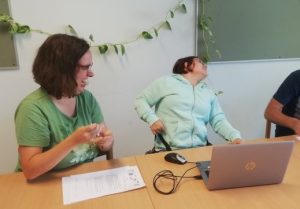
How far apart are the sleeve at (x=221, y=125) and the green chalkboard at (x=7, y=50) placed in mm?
1526

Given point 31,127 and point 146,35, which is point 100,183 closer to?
point 31,127

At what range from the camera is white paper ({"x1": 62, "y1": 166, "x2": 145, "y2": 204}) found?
1078 millimetres

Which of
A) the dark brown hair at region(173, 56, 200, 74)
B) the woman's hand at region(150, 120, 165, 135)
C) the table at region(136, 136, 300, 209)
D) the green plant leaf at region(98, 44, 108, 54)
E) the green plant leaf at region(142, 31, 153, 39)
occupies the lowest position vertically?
the table at region(136, 136, 300, 209)

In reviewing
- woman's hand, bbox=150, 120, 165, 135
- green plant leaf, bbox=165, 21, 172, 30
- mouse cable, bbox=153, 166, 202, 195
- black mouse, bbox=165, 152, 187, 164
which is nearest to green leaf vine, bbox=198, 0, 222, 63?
green plant leaf, bbox=165, 21, 172, 30

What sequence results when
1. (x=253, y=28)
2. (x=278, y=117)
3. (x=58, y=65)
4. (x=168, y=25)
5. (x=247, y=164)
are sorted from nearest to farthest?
(x=247, y=164), (x=58, y=65), (x=278, y=117), (x=168, y=25), (x=253, y=28)

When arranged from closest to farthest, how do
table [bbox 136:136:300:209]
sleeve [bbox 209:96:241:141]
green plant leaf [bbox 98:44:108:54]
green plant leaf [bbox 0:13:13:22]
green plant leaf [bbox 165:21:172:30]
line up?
table [bbox 136:136:300:209] → sleeve [bbox 209:96:241:141] → green plant leaf [bbox 0:13:13:22] → green plant leaf [bbox 98:44:108:54] → green plant leaf [bbox 165:21:172:30]

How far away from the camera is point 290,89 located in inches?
76.3

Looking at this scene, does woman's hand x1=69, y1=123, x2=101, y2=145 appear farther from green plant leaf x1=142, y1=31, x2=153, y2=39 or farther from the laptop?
green plant leaf x1=142, y1=31, x2=153, y2=39

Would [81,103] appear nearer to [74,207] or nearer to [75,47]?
[75,47]

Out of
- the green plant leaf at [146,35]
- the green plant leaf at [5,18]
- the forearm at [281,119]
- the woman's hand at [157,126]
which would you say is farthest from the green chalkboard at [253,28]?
the green plant leaf at [5,18]

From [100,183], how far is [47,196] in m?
0.21

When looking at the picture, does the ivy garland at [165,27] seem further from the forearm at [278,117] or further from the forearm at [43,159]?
the forearm at [43,159]

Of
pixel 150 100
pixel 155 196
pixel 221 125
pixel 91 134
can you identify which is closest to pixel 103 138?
pixel 91 134

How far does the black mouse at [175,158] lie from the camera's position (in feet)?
4.32
